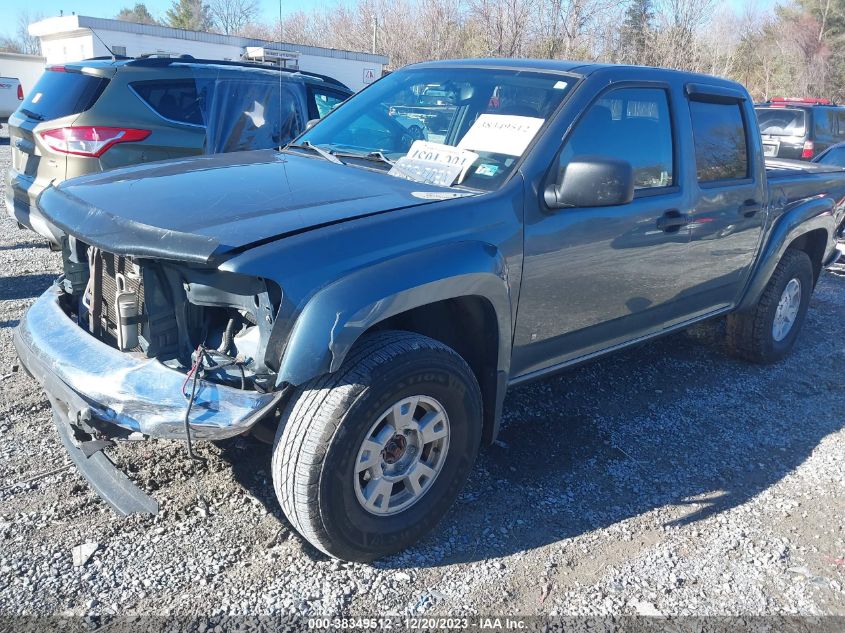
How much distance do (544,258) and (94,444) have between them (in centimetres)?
197

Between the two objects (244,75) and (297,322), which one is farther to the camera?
(244,75)

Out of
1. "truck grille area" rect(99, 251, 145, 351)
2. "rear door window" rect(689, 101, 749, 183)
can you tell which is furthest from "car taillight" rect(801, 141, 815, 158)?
"truck grille area" rect(99, 251, 145, 351)

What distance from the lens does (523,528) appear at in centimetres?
321

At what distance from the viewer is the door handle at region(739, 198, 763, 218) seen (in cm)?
443

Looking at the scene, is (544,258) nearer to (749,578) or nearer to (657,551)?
(657,551)

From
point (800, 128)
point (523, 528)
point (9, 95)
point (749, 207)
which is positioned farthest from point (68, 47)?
point (523, 528)

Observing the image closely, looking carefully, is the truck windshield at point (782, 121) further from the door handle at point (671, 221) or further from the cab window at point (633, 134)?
the door handle at point (671, 221)

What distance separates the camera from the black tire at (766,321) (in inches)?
199

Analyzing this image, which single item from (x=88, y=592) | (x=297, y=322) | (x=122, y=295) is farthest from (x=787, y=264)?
(x=88, y=592)

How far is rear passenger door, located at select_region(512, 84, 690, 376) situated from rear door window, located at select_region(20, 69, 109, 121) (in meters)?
4.19

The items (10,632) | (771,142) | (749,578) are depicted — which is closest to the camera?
(10,632)

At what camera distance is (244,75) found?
6.67 metres

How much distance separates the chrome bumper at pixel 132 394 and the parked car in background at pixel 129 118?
2.85 m

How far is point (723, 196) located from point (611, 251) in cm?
116
